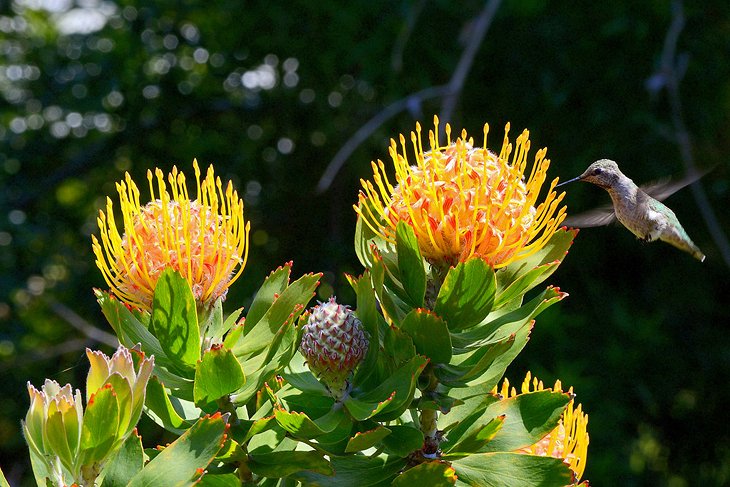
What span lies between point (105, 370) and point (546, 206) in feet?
2.27

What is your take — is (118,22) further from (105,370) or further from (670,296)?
(105,370)

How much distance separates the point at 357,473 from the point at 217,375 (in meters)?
0.25

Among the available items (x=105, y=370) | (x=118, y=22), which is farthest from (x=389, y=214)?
(x=118, y=22)

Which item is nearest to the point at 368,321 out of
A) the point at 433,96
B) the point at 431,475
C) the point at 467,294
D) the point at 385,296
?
the point at 385,296

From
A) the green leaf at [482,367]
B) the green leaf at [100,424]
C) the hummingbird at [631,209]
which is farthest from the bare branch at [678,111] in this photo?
the green leaf at [100,424]

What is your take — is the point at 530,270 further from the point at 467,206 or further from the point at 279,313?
the point at 279,313

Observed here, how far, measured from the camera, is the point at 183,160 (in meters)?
5.12

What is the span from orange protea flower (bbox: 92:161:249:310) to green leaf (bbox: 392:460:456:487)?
0.41 m

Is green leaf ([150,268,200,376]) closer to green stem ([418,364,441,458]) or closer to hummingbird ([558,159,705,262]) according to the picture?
green stem ([418,364,441,458])

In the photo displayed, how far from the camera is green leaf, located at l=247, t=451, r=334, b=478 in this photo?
133 centimetres

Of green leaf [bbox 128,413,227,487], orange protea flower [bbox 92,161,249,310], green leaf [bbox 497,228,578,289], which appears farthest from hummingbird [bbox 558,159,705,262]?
green leaf [bbox 128,413,227,487]

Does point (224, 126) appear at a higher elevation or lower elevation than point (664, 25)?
lower

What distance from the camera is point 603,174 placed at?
225cm

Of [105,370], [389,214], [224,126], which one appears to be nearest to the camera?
[105,370]
